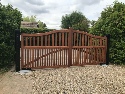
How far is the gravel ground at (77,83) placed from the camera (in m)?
4.73

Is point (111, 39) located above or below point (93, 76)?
above

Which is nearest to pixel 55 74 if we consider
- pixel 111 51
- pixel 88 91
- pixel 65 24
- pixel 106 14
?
pixel 88 91

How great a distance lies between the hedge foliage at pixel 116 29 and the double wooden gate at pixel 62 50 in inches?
30.2

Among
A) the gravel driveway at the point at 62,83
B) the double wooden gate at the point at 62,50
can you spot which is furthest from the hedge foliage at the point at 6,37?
the gravel driveway at the point at 62,83

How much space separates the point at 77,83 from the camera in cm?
535

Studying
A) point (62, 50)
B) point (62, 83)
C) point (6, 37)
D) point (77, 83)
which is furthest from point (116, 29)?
point (6, 37)

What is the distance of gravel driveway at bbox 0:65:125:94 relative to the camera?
4.71 m

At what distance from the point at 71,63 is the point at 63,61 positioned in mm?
375

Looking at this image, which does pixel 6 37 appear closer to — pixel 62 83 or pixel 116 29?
pixel 62 83

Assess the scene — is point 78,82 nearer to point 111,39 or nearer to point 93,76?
point 93,76

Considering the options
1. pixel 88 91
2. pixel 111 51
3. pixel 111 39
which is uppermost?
pixel 111 39

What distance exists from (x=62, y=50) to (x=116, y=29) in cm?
325

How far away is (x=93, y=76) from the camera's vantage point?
20.2ft

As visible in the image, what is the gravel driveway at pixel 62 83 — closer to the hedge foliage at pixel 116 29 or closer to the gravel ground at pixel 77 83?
the gravel ground at pixel 77 83
